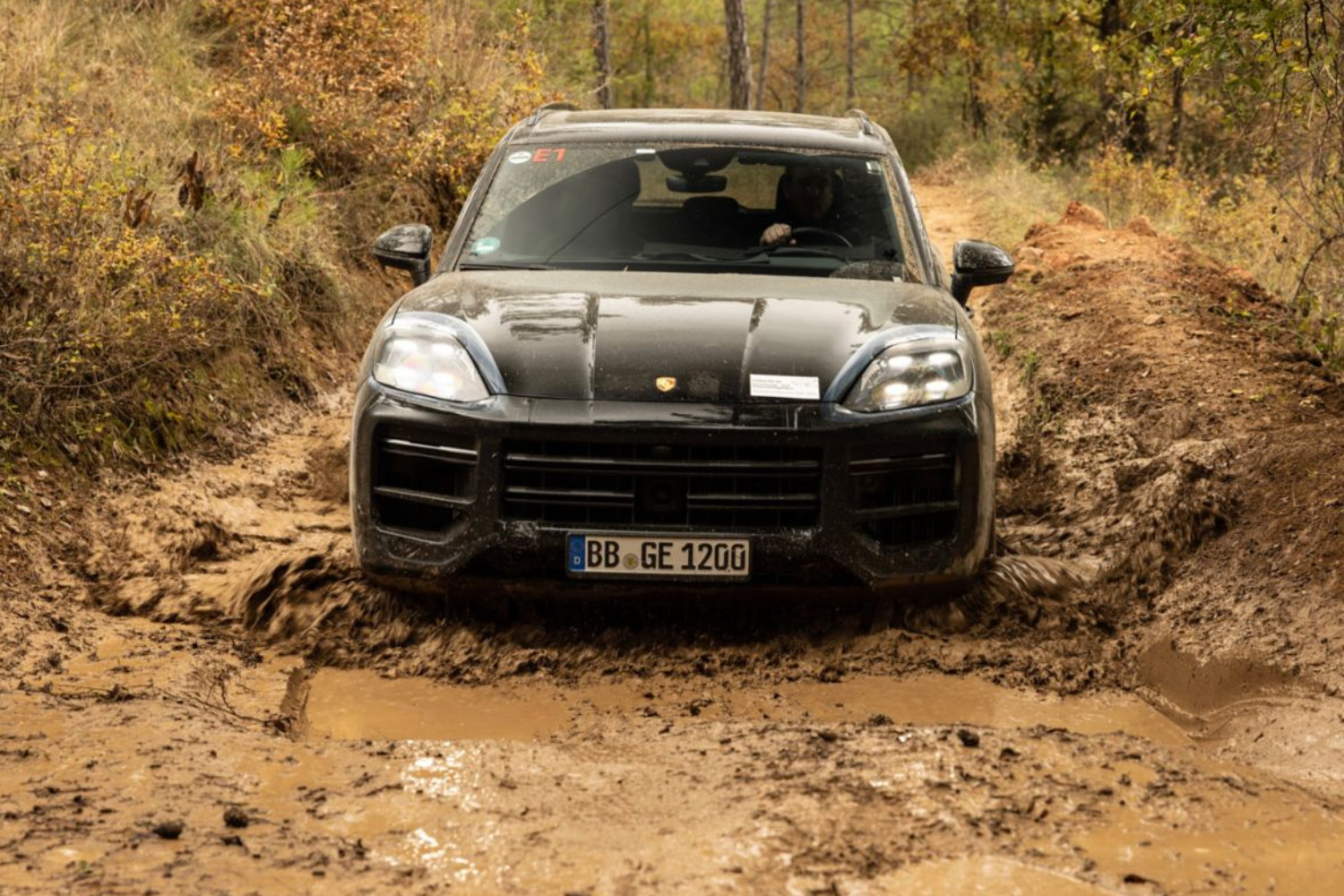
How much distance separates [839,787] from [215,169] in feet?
22.7

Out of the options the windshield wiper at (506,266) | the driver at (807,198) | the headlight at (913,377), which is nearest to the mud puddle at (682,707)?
the headlight at (913,377)

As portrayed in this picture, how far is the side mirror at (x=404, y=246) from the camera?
563cm

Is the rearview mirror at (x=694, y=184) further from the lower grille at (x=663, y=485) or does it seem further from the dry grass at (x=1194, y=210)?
the dry grass at (x=1194, y=210)

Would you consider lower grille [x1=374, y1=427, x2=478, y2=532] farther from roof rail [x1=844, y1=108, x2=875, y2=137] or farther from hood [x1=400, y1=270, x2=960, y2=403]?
roof rail [x1=844, y1=108, x2=875, y2=137]

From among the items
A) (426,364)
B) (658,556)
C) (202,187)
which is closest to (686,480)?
(658,556)

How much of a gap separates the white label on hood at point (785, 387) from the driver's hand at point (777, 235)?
4.23ft

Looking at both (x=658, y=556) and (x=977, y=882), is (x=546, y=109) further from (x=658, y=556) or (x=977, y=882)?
(x=977, y=882)

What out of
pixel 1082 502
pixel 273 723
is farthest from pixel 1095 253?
pixel 273 723

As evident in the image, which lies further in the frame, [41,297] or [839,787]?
[41,297]

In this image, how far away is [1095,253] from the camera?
11211 millimetres

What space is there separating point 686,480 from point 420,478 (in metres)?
0.81

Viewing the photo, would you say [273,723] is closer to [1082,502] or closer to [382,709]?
[382,709]

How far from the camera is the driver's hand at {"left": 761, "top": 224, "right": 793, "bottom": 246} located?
5660 mm

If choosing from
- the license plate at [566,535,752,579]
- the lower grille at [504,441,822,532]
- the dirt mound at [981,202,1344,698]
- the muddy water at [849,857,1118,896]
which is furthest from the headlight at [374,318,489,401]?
the dirt mound at [981,202,1344,698]
